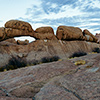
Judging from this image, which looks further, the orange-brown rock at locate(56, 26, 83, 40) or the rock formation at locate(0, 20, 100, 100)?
the orange-brown rock at locate(56, 26, 83, 40)

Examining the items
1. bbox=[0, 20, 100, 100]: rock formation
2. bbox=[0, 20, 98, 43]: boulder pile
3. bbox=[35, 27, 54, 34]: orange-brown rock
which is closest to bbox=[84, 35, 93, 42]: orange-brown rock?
bbox=[0, 20, 100, 100]: rock formation

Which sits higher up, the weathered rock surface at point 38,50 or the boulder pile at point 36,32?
the boulder pile at point 36,32

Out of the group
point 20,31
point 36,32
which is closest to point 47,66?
point 20,31

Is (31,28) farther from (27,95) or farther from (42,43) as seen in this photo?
(27,95)

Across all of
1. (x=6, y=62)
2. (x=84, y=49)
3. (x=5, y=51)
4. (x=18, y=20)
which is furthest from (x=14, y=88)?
(x=84, y=49)

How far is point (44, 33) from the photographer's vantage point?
71.4 ft

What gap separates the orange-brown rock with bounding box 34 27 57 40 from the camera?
20953 millimetres

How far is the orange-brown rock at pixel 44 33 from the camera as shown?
20953mm

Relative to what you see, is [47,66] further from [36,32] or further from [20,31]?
[36,32]

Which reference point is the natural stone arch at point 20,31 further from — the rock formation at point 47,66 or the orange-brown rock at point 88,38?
the orange-brown rock at point 88,38

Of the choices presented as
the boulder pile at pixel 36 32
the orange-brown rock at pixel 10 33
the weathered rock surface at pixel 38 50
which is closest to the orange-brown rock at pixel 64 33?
the boulder pile at pixel 36 32

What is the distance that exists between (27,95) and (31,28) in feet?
57.6

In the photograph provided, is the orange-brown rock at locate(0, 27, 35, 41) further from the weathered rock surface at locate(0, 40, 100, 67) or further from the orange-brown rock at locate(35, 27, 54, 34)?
the orange-brown rock at locate(35, 27, 54, 34)

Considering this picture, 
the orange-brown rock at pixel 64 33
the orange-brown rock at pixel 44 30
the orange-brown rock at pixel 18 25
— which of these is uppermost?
the orange-brown rock at pixel 18 25
